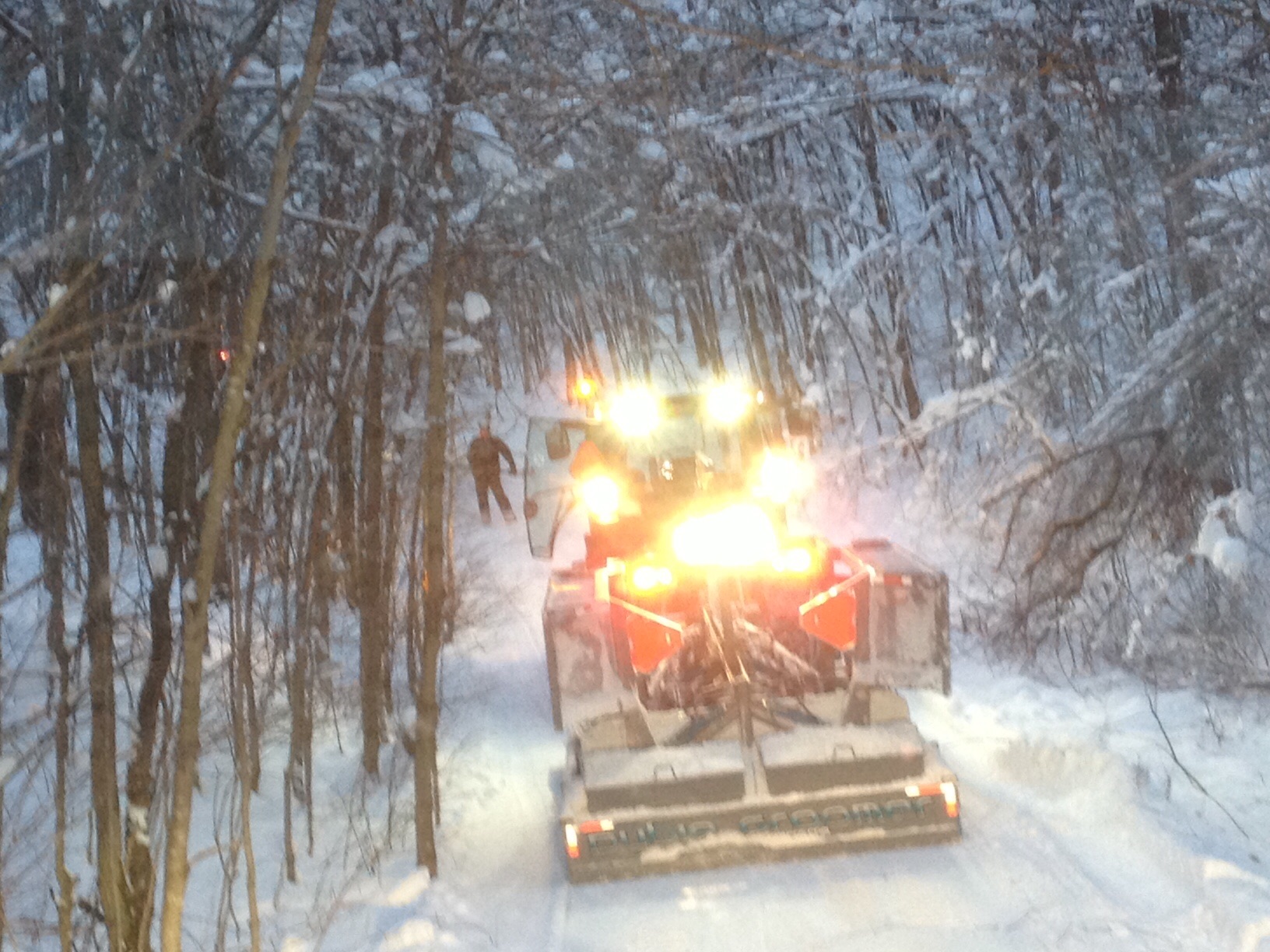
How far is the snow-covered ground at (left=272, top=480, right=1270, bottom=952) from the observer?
5.38 metres

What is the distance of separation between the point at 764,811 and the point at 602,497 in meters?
3.20

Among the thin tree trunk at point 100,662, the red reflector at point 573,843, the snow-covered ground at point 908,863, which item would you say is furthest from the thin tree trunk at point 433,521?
the thin tree trunk at point 100,662

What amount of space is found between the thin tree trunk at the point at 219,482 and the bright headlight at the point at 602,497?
4.80 meters

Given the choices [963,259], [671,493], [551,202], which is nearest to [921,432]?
[671,493]

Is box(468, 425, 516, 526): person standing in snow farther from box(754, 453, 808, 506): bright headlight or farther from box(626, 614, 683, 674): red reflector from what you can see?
box(626, 614, 683, 674): red reflector

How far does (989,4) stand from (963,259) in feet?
13.3

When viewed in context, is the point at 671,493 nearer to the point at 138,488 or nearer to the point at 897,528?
the point at 138,488

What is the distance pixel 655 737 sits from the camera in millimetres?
7012

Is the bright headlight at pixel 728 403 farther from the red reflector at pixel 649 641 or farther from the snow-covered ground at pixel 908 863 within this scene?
the snow-covered ground at pixel 908 863

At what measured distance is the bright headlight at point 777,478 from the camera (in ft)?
28.8

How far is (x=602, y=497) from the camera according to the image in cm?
880

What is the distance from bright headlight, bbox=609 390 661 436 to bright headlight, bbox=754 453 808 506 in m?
0.98

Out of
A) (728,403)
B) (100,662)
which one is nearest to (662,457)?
(728,403)

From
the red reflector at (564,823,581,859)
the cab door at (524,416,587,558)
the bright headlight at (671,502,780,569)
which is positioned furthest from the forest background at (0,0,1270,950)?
the bright headlight at (671,502,780,569)
